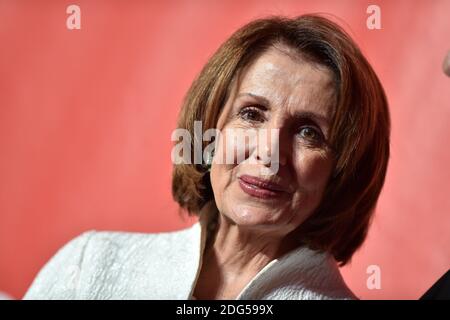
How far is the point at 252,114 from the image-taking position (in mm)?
1172

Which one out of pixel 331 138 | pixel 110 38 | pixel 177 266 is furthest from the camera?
pixel 110 38

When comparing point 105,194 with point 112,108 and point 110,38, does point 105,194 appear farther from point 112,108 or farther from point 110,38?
point 110,38

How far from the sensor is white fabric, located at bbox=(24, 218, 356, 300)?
123 centimetres

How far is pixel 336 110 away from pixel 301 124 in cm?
6

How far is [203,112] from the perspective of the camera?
124 centimetres

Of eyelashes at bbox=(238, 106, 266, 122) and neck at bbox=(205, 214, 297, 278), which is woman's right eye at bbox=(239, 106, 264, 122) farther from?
neck at bbox=(205, 214, 297, 278)

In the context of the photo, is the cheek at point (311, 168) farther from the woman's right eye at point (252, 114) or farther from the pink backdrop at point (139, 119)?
the pink backdrop at point (139, 119)

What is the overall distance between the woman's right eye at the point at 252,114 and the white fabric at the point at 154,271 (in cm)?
25

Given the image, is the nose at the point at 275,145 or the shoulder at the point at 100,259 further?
the shoulder at the point at 100,259

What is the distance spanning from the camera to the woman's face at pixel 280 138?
1.15 m

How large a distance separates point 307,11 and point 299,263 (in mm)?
481

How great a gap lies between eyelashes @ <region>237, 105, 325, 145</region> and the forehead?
2 cm

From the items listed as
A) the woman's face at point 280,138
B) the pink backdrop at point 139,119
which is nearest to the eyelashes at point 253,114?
the woman's face at point 280,138
